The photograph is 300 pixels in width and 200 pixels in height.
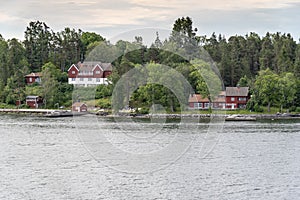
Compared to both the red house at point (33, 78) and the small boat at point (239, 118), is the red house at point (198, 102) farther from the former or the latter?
the red house at point (33, 78)

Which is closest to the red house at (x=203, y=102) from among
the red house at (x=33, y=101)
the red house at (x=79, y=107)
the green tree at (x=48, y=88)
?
the red house at (x=79, y=107)

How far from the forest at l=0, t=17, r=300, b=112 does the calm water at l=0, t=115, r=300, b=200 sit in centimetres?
1346

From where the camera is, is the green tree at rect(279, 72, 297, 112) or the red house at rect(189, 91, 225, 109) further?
the red house at rect(189, 91, 225, 109)

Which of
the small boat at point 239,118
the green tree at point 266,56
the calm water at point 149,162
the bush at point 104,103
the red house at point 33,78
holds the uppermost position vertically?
the green tree at point 266,56

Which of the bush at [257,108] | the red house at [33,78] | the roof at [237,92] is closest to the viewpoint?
the bush at [257,108]

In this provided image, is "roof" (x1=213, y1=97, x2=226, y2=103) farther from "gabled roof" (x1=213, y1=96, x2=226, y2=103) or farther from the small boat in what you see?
the small boat

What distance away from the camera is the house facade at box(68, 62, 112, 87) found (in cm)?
6831

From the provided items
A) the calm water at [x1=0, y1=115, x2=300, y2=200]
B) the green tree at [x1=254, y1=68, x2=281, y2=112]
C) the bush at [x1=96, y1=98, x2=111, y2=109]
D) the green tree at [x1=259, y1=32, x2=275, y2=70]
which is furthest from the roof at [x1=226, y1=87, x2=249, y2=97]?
the calm water at [x1=0, y1=115, x2=300, y2=200]

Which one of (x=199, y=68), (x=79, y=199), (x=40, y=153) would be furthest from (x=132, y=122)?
(x=79, y=199)

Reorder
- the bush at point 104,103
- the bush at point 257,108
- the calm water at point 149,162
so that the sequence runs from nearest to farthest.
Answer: the calm water at point 149,162, the bush at point 257,108, the bush at point 104,103

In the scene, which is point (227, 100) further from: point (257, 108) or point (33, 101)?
point (33, 101)

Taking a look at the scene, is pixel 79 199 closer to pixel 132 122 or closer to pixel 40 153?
pixel 40 153

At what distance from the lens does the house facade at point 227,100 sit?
59156mm

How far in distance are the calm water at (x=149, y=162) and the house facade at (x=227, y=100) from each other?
13938 millimetres
